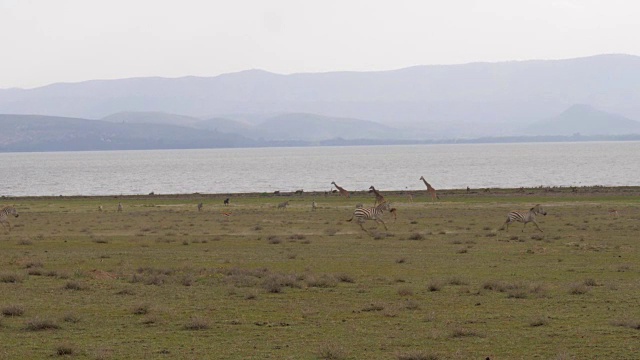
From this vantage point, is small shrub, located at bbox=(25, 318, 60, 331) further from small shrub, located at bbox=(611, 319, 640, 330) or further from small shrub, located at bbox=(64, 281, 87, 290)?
small shrub, located at bbox=(611, 319, 640, 330)

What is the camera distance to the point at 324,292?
20484 millimetres

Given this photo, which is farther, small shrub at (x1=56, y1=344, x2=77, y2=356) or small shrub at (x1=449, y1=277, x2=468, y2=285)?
small shrub at (x1=449, y1=277, x2=468, y2=285)

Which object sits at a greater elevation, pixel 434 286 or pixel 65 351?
pixel 434 286

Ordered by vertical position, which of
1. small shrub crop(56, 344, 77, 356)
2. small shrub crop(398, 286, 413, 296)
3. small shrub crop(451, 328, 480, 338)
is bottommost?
small shrub crop(56, 344, 77, 356)

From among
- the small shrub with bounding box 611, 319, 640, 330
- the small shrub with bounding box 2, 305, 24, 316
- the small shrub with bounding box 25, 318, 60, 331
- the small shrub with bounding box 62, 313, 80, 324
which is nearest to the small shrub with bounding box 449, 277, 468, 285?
the small shrub with bounding box 611, 319, 640, 330

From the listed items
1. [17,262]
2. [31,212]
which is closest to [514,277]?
[17,262]

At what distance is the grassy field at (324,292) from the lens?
47.8 ft

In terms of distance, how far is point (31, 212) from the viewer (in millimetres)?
58125

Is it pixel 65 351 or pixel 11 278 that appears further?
pixel 11 278

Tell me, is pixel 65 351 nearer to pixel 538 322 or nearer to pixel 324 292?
pixel 324 292

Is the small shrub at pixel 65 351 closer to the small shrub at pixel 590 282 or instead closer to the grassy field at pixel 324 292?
the grassy field at pixel 324 292

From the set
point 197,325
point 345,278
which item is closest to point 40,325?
point 197,325

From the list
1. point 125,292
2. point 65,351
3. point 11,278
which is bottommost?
point 65,351

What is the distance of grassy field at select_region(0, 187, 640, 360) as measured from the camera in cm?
1455
